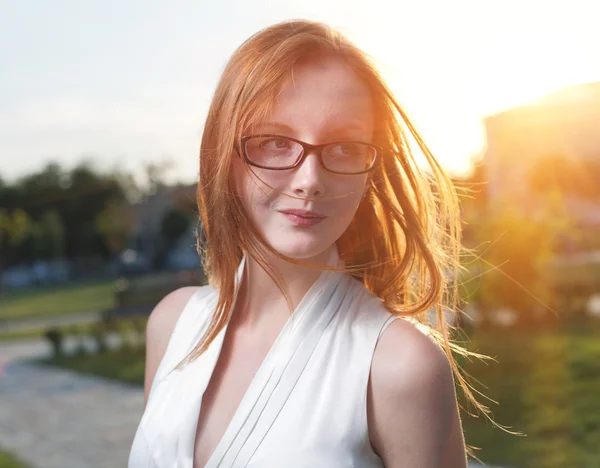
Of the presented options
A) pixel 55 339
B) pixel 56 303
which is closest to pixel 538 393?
pixel 55 339

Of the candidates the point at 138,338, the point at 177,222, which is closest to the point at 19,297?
the point at 177,222

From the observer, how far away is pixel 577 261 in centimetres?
1217

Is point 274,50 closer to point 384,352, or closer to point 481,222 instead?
point 384,352

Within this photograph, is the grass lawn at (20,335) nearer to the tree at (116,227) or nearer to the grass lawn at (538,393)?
the grass lawn at (538,393)

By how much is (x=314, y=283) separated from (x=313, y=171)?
29 centimetres

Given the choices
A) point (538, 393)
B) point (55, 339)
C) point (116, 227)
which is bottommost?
point (116, 227)

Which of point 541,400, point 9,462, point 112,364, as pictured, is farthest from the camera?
point 112,364

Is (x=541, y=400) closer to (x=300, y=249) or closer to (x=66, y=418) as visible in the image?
(x=66, y=418)

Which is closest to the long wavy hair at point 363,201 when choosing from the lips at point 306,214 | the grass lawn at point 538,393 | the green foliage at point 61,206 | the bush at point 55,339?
the lips at point 306,214

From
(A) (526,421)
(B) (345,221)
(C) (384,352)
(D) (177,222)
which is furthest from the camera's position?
(D) (177,222)

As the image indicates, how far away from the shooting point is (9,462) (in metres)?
6.21

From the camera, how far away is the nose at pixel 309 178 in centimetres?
143

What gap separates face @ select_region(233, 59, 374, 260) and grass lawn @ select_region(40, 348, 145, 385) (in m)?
8.07

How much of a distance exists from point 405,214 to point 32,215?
54165 millimetres
